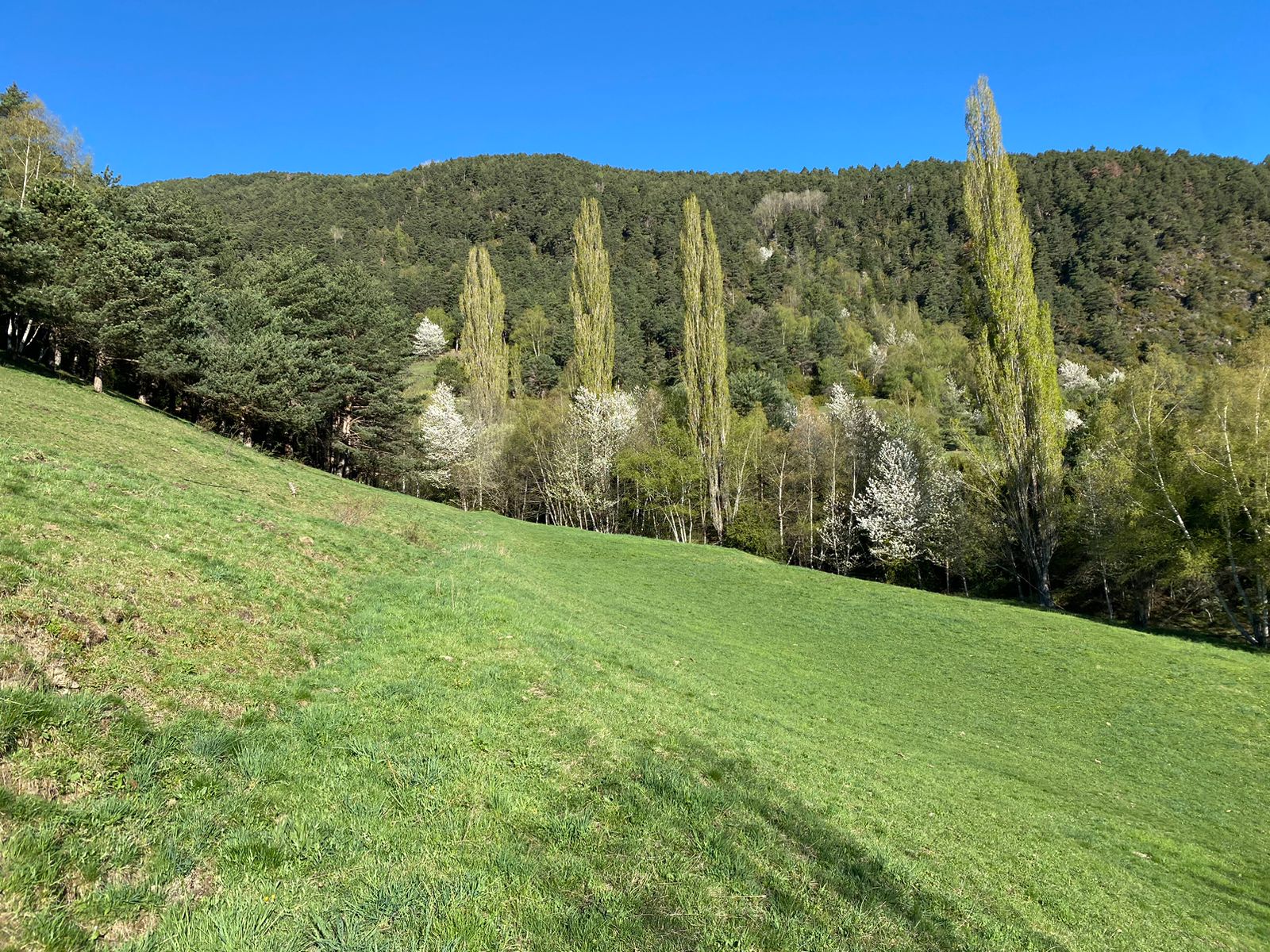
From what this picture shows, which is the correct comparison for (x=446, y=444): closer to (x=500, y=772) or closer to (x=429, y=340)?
(x=429, y=340)

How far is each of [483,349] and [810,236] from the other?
116223 mm

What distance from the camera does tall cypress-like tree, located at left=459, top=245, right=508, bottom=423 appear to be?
168 ft

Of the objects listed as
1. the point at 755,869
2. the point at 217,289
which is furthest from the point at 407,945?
the point at 217,289

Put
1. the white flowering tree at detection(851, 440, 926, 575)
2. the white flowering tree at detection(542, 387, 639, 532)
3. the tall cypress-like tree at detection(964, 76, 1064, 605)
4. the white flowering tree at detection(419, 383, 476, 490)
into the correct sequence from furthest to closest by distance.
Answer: the white flowering tree at detection(419, 383, 476, 490) < the white flowering tree at detection(542, 387, 639, 532) < the white flowering tree at detection(851, 440, 926, 575) < the tall cypress-like tree at detection(964, 76, 1064, 605)

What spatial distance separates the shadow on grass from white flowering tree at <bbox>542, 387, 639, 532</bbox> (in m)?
38.3

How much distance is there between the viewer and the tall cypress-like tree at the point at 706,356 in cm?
3947

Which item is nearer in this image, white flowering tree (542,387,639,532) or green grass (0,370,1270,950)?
green grass (0,370,1270,950)

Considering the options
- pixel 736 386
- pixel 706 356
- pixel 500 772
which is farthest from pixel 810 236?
pixel 500 772

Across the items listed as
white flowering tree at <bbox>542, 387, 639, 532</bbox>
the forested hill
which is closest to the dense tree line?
white flowering tree at <bbox>542, 387, 639, 532</bbox>

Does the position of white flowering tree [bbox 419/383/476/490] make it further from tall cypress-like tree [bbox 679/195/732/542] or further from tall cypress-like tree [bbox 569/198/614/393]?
tall cypress-like tree [bbox 679/195/732/542]

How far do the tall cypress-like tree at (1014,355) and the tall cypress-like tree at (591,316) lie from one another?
2502 centimetres

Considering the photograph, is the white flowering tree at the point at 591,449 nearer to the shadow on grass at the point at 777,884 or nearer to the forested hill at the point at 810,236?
the forested hill at the point at 810,236

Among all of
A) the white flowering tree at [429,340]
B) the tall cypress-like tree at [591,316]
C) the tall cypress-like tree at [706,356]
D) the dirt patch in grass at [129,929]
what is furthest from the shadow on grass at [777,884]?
the white flowering tree at [429,340]

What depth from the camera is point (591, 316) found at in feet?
147
